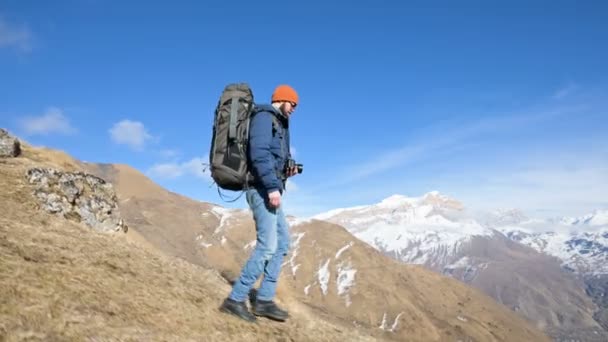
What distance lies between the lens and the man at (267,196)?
8.99 metres

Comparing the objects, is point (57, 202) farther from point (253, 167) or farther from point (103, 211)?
point (253, 167)

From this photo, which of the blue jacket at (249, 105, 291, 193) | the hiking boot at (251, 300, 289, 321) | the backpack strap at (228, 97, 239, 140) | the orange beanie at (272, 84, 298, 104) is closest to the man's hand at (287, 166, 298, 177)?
the blue jacket at (249, 105, 291, 193)

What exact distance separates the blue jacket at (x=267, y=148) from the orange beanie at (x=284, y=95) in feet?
1.20

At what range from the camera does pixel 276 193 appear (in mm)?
9000

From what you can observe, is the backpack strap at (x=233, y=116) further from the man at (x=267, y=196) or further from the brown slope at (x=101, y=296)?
the brown slope at (x=101, y=296)

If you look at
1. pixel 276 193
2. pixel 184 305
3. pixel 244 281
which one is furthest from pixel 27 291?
pixel 276 193

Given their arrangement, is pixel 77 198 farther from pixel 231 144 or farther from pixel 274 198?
pixel 274 198

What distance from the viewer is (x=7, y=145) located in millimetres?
24391

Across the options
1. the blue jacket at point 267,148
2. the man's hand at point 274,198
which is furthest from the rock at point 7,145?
the man's hand at point 274,198

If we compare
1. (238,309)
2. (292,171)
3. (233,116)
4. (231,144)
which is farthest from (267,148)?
(238,309)

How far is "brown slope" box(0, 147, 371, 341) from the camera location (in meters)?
7.09

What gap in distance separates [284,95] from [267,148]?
1.38 meters

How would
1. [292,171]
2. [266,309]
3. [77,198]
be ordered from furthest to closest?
[77,198] < [266,309] < [292,171]

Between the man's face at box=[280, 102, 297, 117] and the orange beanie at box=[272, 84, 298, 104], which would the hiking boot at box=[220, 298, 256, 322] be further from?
the orange beanie at box=[272, 84, 298, 104]
